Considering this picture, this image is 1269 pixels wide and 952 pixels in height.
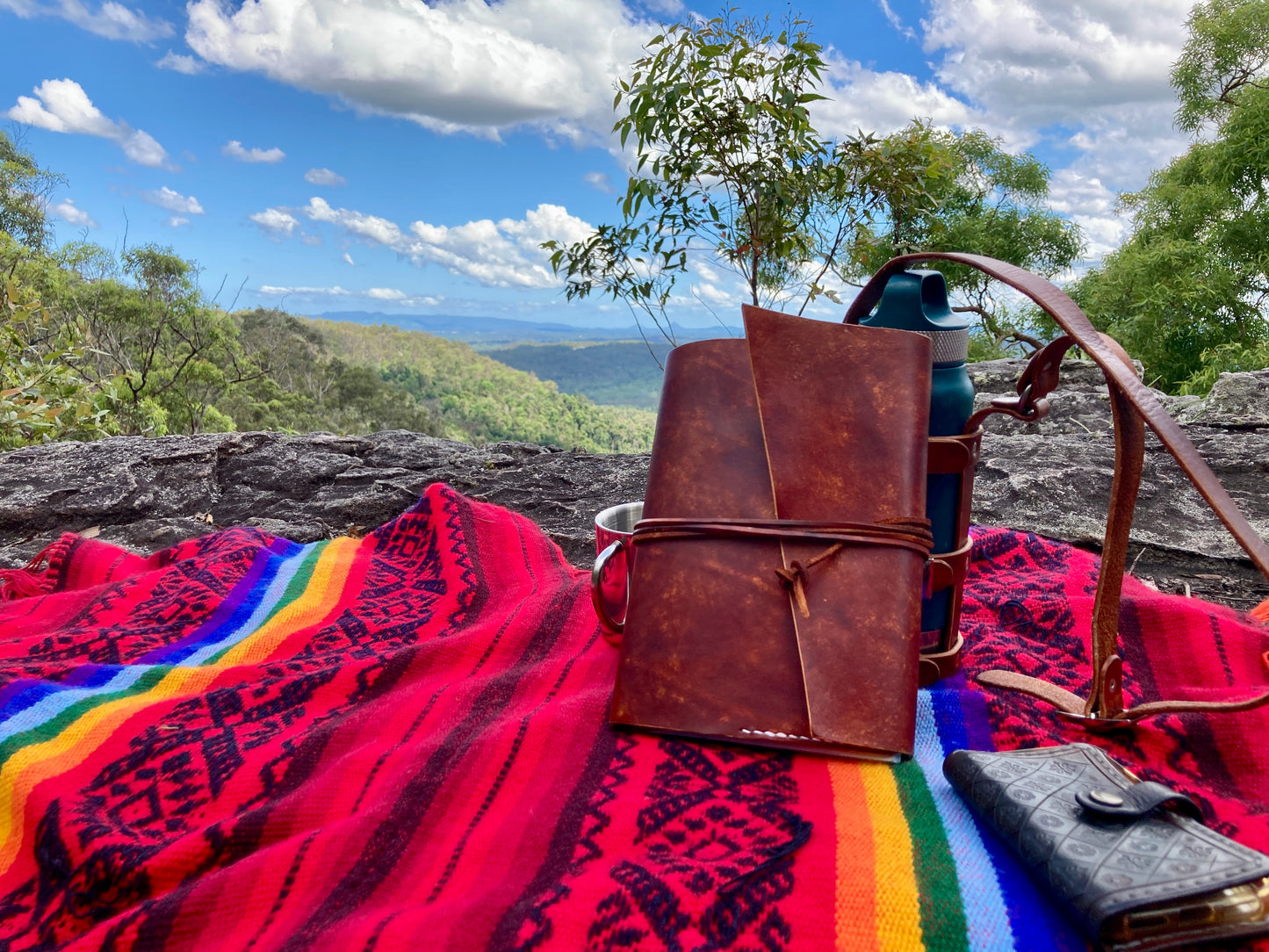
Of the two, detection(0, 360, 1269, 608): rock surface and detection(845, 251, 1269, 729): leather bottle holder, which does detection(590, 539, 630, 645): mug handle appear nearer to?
detection(845, 251, 1269, 729): leather bottle holder

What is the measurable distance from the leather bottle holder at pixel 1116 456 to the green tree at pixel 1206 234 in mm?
20450

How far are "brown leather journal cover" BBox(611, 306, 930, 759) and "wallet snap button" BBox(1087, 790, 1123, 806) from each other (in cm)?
25

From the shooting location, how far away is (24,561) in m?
2.55

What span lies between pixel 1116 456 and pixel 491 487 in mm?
2519

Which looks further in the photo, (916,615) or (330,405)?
(330,405)

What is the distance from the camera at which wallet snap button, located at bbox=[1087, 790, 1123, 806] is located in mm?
848

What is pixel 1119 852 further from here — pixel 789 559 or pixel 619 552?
pixel 619 552

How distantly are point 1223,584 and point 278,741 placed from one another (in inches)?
91.6

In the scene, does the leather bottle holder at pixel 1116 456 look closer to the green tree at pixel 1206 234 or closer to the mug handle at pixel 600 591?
the mug handle at pixel 600 591

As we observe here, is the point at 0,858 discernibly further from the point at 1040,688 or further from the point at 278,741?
the point at 1040,688

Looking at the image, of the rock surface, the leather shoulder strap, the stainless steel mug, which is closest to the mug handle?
the stainless steel mug

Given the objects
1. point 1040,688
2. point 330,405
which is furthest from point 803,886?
point 330,405

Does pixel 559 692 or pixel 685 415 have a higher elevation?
pixel 685 415

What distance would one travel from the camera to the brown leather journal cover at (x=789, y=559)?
3.59ft
